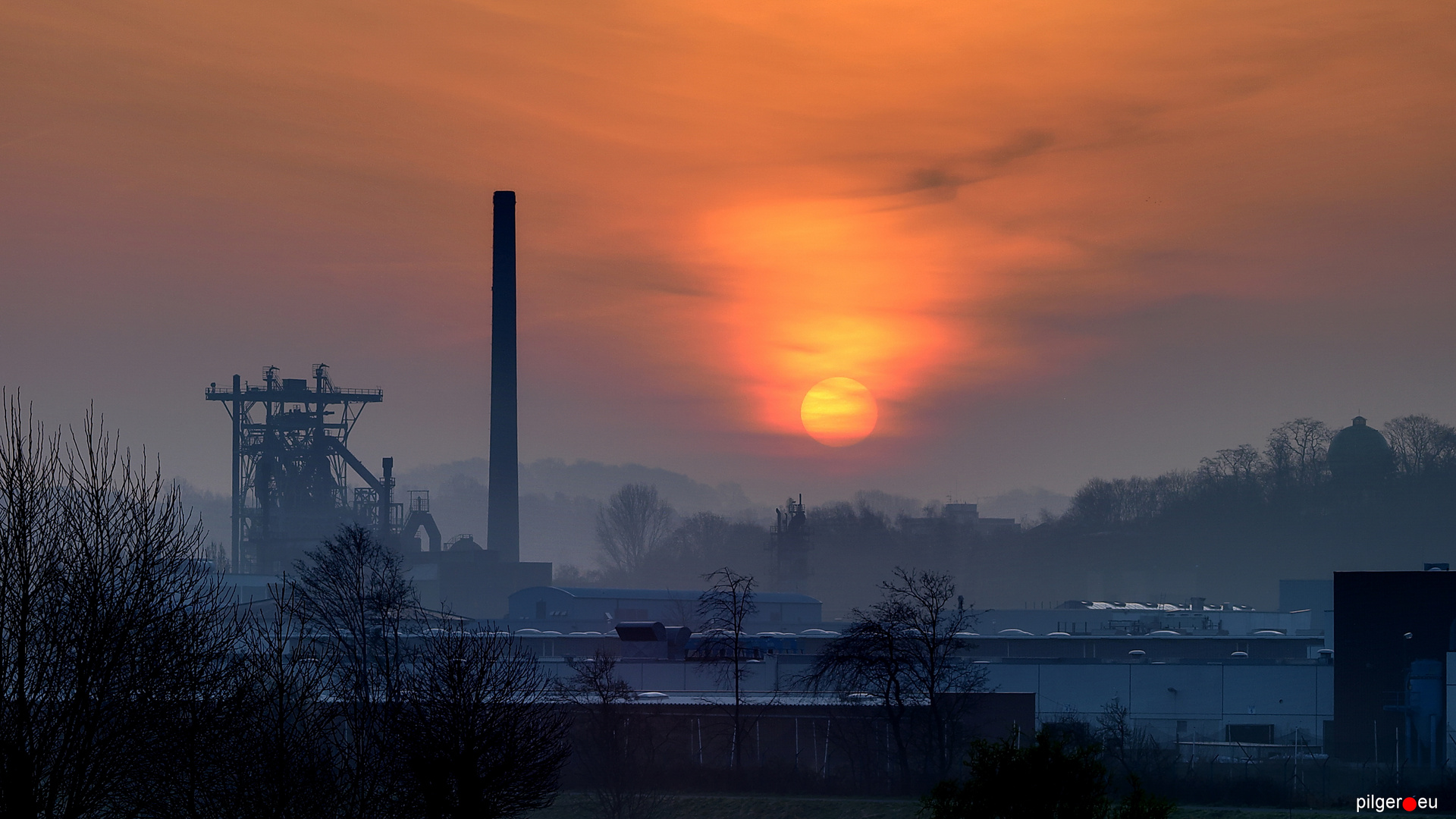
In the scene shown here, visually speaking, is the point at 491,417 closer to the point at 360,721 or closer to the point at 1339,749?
the point at 1339,749

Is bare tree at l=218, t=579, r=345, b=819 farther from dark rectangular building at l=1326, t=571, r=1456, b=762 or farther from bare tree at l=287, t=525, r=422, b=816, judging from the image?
dark rectangular building at l=1326, t=571, r=1456, b=762

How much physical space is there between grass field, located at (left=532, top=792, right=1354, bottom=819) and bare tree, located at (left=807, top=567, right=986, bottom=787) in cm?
256

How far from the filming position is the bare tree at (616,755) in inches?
1364

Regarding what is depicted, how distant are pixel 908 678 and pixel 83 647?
91.7 ft

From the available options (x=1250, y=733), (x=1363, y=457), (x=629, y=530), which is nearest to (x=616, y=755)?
(x=1250, y=733)

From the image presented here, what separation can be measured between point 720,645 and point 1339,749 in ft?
63.2

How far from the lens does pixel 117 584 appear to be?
1580 cm

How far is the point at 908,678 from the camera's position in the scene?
129 feet

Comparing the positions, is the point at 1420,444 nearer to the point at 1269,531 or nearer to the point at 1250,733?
the point at 1269,531

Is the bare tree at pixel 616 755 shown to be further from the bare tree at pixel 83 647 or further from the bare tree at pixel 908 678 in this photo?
the bare tree at pixel 83 647

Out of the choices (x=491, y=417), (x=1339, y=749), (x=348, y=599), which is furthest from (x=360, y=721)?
(x=491, y=417)

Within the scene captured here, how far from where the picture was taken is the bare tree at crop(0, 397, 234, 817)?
1410cm

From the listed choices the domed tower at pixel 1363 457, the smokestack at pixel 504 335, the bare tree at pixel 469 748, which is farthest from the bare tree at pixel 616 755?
the domed tower at pixel 1363 457

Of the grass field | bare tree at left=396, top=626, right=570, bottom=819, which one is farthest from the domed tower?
bare tree at left=396, top=626, right=570, bottom=819
